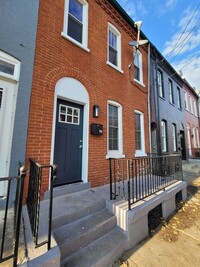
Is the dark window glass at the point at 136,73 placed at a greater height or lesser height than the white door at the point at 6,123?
greater

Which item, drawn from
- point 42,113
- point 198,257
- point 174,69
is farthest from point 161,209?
point 174,69

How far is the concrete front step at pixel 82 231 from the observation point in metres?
2.19

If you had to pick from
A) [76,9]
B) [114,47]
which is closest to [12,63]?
[76,9]

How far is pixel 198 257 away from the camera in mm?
2523

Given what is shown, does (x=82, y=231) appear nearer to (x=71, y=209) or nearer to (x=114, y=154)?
(x=71, y=209)

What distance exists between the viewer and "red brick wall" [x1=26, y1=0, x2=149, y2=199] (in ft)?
11.7

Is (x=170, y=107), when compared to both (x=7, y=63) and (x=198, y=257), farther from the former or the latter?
(x=7, y=63)

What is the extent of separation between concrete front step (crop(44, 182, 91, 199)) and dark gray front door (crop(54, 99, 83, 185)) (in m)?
0.22

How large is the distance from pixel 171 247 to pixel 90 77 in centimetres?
471

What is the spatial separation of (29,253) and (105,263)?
1.16 m

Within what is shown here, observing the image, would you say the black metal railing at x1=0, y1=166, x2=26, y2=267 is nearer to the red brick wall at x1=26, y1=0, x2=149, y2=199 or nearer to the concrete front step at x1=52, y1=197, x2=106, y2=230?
the concrete front step at x1=52, y1=197, x2=106, y2=230

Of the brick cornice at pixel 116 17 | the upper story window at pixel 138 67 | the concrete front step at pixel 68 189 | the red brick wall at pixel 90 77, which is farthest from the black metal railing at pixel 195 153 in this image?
the concrete front step at pixel 68 189

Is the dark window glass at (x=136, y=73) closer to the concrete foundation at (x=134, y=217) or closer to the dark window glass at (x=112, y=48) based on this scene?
the dark window glass at (x=112, y=48)

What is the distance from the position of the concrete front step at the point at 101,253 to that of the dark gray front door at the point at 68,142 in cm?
183
